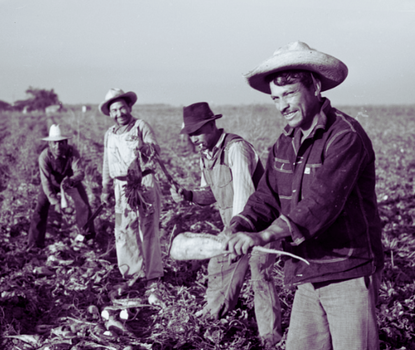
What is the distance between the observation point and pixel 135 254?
462 cm

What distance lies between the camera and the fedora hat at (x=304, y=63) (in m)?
1.87

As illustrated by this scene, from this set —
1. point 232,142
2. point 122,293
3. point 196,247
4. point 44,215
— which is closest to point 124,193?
point 122,293

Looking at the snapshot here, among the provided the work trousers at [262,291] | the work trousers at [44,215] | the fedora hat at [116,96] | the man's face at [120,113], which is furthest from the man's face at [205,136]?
the work trousers at [44,215]

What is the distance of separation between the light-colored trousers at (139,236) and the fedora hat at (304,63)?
263 centimetres

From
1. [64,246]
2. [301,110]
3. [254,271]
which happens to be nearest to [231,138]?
[254,271]

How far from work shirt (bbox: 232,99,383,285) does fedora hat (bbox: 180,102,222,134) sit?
1.07 m

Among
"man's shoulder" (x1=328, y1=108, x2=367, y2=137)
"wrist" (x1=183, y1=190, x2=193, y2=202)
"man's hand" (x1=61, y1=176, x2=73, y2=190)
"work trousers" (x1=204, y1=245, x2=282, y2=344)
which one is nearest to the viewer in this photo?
"man's shoulder" (x1=328, y1=108, x2=367, y2=137)

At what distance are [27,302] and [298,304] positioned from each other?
2.78 m

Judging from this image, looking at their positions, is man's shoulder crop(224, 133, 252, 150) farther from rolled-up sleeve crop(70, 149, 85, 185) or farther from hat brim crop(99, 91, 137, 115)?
rolled-up sleeve crop(70, 149, 85, 185)

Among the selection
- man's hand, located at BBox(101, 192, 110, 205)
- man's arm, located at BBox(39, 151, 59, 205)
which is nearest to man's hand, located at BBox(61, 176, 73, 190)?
man's arm, located at BBox(39, 151, 59, 205)

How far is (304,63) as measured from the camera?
187 cm

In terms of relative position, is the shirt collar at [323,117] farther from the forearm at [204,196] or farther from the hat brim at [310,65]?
the forearm at [204,196]

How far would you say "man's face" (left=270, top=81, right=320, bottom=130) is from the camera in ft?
6.31

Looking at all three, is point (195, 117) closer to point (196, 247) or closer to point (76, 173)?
point (196, 247)
